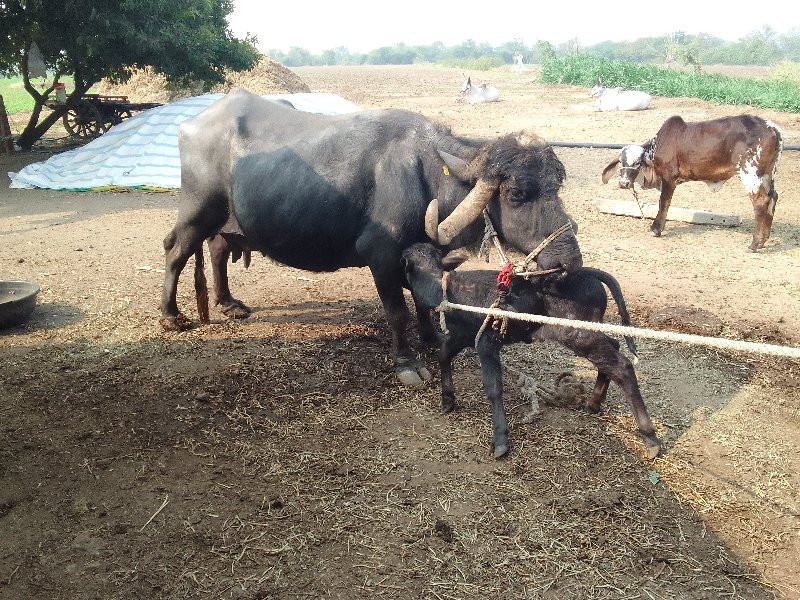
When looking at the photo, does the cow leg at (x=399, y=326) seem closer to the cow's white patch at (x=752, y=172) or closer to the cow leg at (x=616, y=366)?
the cow leg at (x=616, y=366)

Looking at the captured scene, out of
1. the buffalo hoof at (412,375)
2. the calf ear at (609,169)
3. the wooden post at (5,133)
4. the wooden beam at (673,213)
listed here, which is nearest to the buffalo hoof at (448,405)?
the buffalo hoof at (412,375)

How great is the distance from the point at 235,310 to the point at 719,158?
265 inches

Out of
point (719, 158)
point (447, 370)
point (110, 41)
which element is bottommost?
point (447, 370)

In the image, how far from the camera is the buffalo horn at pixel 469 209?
4.23m

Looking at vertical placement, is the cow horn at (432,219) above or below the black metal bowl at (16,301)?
above

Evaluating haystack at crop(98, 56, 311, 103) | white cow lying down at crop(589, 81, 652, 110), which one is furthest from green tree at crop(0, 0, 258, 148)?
white cow lying down at crop(589, 81, 652, 110)

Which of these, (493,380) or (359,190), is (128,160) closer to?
(359,190)

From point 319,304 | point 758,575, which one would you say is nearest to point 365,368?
point 319,304

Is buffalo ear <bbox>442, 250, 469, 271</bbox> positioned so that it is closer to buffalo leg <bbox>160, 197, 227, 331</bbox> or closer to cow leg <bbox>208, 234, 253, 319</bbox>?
buffalo leg <bbox>160, 197, 227, 331</bbox>

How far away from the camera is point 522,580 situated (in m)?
3.07

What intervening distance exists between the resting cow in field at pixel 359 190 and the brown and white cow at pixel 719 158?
17.9 feet

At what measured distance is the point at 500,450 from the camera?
4.03m

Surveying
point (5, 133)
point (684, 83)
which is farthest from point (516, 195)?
point (684, 83)

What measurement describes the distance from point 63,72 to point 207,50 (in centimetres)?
408
